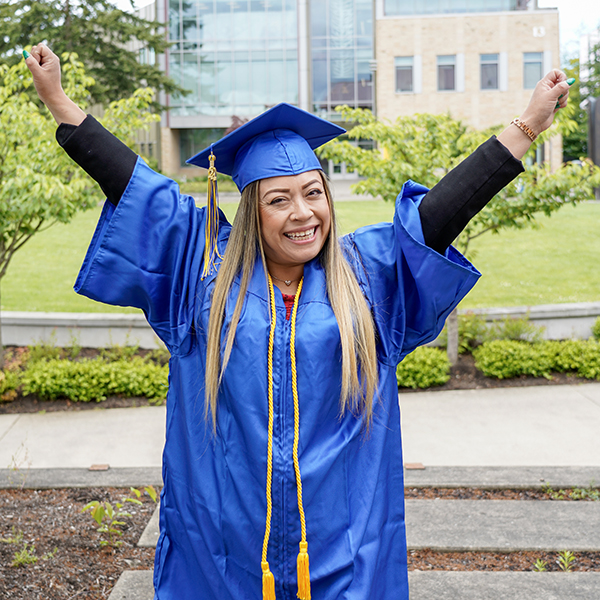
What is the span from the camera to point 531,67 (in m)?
30.4

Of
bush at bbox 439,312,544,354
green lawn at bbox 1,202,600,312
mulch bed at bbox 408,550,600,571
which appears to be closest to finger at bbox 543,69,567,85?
mulch bed at bbox 408,550,600,571

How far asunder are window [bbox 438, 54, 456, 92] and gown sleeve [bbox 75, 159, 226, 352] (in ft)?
101

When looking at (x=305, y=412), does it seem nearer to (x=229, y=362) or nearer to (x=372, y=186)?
(x=229, y=362)

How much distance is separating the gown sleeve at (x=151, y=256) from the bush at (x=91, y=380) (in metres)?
4.07

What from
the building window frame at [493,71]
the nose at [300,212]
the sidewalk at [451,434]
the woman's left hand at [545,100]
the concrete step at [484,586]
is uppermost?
the building window frame at [493,71]

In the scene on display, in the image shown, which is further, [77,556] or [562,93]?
[77,556]

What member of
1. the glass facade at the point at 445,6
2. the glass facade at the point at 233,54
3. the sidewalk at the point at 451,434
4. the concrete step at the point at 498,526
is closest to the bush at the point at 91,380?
the sidewalk at the point at 451,434

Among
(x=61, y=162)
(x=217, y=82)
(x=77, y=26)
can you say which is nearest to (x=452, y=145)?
(x=61, y=162)

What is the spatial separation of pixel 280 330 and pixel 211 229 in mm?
392

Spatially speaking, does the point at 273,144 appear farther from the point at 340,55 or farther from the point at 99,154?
the point at 340,55

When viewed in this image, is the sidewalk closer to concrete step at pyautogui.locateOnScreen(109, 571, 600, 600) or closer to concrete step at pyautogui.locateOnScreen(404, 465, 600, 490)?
concrete step at pyautogui.locateOnScreen(404, 465, 600, 490)

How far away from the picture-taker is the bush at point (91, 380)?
602 cm

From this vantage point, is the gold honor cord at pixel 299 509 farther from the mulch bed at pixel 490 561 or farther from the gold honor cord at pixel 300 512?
the mulch bed at pixel 490 561

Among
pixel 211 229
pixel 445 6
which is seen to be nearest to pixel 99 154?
pixel 211 229
